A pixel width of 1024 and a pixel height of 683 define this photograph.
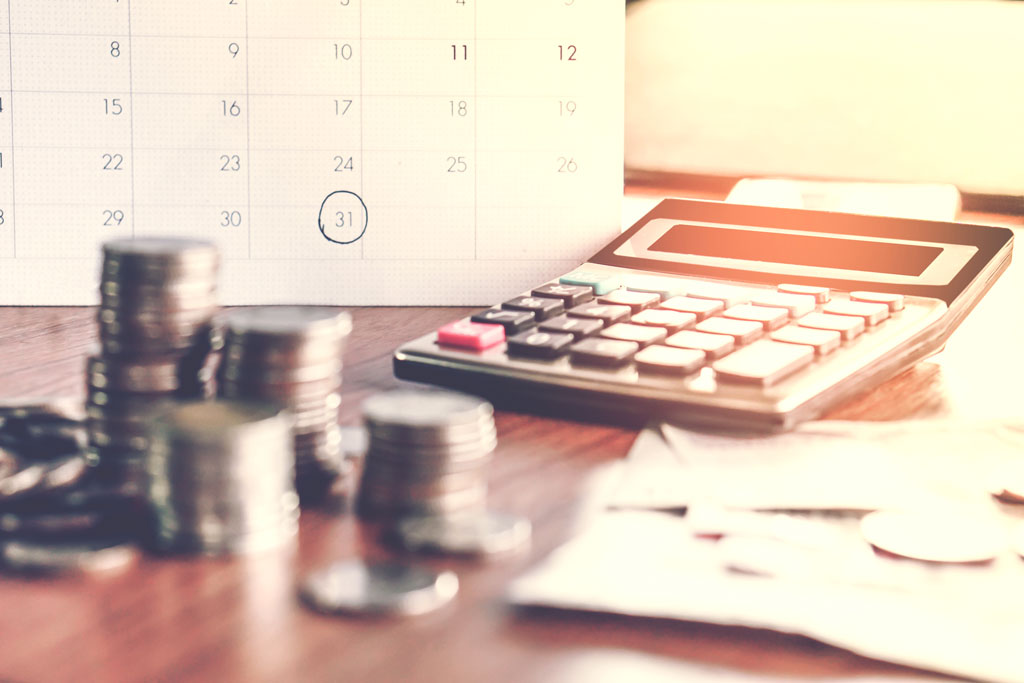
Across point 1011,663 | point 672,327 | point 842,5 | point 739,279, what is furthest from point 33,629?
point 842,5

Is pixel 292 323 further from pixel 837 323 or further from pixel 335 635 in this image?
pixel 837 323

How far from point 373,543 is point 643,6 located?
4.38 feet

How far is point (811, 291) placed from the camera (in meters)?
0.79

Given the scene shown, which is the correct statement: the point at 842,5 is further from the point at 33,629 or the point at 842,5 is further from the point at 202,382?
the point at 33,629

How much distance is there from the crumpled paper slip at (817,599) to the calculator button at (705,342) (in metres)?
0.22

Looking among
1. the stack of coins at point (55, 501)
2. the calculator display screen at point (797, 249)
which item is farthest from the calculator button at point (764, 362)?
the stack of coins at point (55, 501)

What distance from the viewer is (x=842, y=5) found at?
1.54 metres

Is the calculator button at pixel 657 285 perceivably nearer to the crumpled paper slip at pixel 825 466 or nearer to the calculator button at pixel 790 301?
the calculator button at pixel 790 301

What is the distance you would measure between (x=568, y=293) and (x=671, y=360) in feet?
0.48

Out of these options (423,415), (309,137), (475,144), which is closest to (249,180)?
(309,137)

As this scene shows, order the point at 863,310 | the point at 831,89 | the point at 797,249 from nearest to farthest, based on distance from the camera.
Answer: the point at 863,310
the point at 797,249
the point at 831,89

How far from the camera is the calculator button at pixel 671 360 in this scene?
2.09 feet

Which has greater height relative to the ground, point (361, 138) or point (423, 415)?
point (361, 138)

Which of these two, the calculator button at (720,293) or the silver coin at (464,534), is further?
the calculator button at (720,293)
